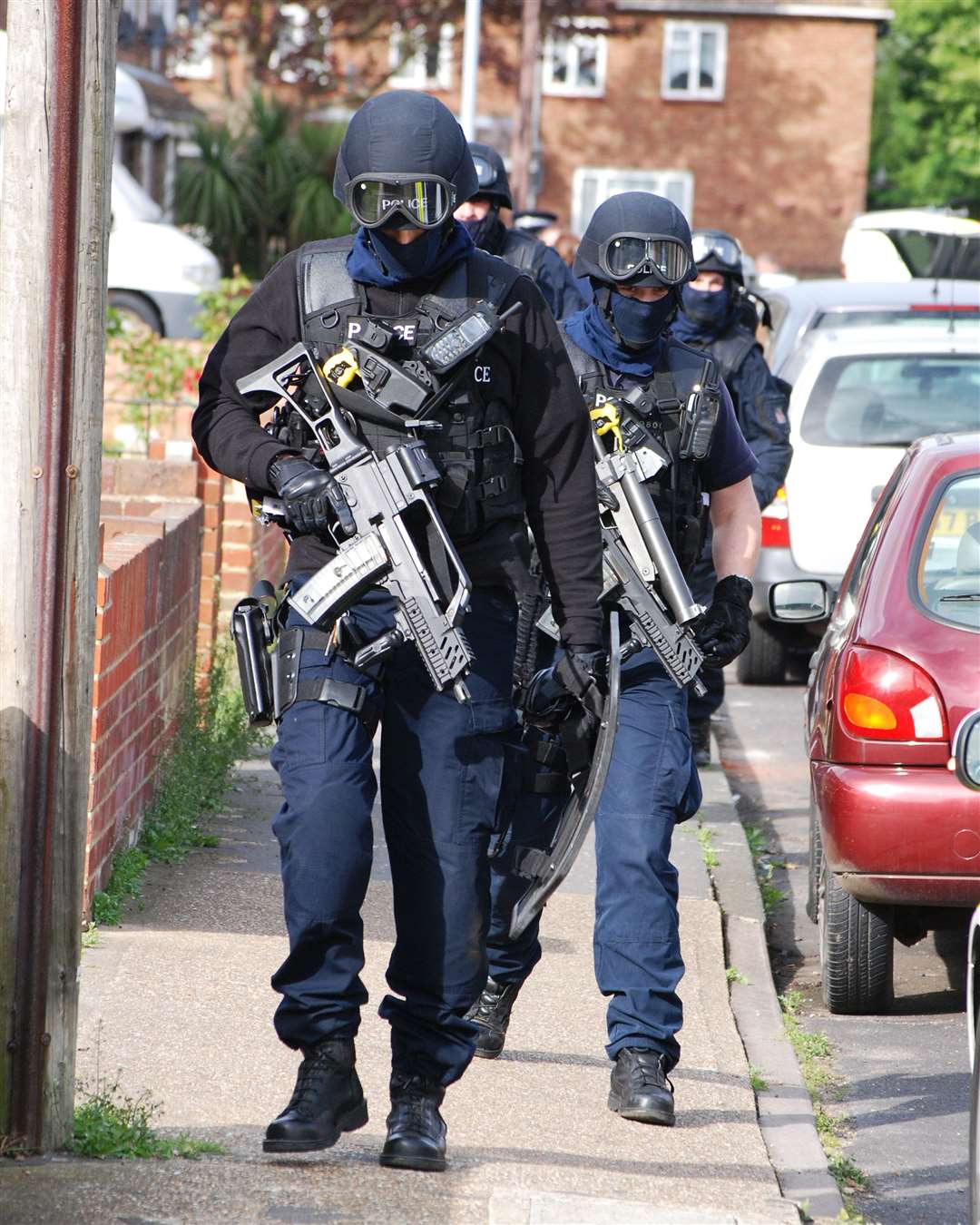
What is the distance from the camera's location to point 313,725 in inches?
142

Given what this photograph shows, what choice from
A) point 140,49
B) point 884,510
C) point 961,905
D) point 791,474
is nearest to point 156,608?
point 884,510

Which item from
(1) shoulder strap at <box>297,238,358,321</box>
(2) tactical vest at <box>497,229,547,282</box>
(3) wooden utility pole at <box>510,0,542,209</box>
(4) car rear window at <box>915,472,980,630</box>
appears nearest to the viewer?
(1) shoulder strap at <box>297,238,358,321</box>

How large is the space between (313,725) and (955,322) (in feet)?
28.0

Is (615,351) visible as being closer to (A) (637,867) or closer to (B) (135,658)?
(A) (637,867)

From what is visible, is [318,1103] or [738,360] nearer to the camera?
[318,1103]

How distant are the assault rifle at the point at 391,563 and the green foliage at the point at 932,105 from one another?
47.1 metres

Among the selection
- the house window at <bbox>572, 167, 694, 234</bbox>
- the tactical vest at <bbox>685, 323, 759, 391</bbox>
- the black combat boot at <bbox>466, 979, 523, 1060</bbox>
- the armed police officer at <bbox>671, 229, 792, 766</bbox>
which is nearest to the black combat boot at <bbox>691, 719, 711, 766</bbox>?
the armed police officer at <bbox>671, 229, 792, 766</bbox>

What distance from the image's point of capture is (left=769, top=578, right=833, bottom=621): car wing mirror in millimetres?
5844

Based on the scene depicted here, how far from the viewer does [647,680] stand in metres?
4.60

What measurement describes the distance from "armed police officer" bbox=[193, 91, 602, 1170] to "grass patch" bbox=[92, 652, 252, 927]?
200 cm

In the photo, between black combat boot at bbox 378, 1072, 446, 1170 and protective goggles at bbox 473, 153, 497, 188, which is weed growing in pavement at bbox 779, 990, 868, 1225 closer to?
black combat boot at bbox 378, 1072, 446, 1170

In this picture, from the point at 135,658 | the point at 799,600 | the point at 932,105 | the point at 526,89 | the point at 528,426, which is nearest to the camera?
the point at 528,426

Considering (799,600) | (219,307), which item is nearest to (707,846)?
(799,600)

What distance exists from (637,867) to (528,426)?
108 centimetres
